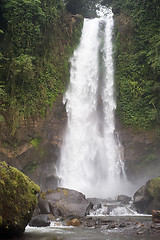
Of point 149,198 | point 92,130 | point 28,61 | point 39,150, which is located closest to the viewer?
point 149,198

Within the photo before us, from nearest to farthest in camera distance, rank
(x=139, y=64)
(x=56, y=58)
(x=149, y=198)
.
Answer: (x=149, y=198)
(x=56, y=58)
(x=139, y=64)

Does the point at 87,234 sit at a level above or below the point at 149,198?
below

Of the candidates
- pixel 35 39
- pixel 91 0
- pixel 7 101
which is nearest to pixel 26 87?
pixel 7 101

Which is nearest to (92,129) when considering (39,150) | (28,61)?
(39,150)

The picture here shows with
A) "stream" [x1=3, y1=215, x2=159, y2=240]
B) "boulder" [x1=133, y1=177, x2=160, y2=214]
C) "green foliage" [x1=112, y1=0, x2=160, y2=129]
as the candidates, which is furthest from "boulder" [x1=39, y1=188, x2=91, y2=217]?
"green foliage" [x1=112, y1=0, x2=160, y2=129]

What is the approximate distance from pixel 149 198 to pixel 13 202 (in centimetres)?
781

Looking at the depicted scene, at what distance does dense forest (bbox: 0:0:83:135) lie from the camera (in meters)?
14.3

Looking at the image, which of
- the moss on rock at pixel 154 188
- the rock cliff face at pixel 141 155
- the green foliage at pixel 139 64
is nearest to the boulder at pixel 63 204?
the moss on rock at pixel 154 188

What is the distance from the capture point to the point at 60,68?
742 inches

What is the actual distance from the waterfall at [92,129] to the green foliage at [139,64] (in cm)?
97

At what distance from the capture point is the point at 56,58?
18.8 m

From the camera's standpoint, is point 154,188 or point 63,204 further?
point 154,188

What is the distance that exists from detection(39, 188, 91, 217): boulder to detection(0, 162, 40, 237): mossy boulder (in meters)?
3.78

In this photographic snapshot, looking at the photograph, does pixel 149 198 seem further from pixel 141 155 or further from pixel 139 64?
pixel 139 64
